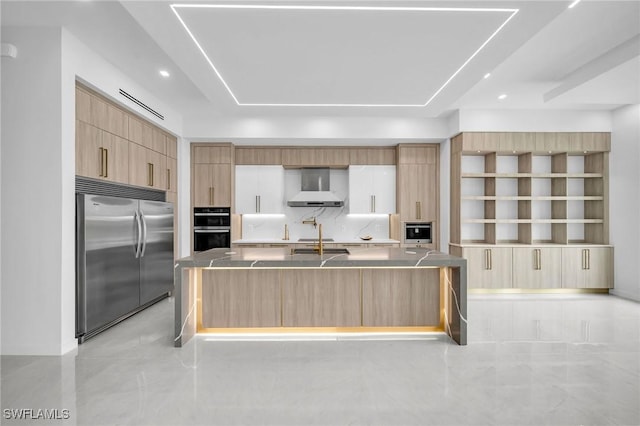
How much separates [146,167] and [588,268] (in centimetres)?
685

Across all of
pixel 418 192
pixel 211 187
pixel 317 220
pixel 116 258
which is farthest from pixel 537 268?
pixel 116 258

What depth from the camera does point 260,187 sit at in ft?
20.5

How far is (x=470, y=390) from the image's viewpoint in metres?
2.49

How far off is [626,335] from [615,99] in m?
3.19

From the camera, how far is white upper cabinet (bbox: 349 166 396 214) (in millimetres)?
6297

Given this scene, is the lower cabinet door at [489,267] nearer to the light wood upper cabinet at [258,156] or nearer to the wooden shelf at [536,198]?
the wooden shelf at [536,198]

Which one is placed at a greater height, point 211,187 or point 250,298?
point 211,187

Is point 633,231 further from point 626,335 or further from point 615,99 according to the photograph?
point 626,335

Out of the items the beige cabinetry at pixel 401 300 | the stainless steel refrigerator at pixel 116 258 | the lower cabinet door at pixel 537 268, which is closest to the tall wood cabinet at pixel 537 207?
the lower cabinet door at pixel 537 268

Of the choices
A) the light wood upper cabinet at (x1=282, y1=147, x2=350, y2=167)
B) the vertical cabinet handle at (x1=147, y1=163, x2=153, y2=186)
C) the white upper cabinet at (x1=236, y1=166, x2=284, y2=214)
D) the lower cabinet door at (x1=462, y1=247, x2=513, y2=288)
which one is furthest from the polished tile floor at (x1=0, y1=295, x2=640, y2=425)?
the light wood upper cabinet at (x1=282, y1=147, x2=350, y2=167)

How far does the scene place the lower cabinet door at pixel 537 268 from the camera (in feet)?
18.6

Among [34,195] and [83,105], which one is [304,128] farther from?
[34,195]

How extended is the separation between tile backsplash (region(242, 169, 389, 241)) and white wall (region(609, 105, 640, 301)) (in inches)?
141

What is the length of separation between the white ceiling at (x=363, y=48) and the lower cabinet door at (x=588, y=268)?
2.31 meters
